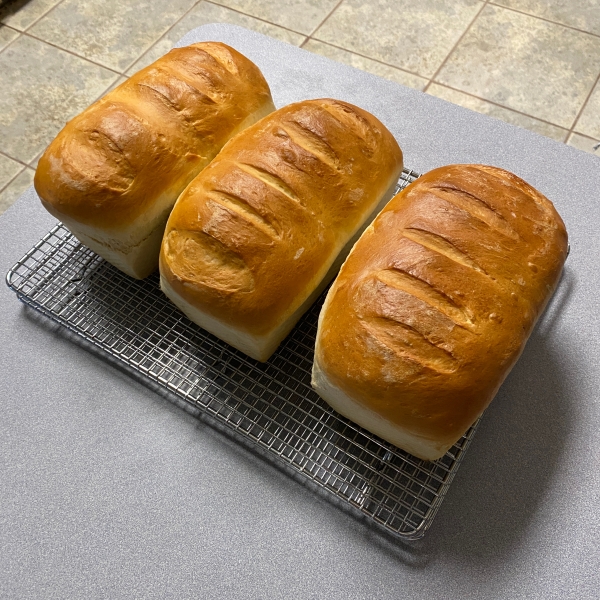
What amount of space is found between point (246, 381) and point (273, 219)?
419 mm

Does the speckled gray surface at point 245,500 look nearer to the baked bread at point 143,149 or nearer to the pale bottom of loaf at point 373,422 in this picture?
the pale bottom of loaf at point 373,422

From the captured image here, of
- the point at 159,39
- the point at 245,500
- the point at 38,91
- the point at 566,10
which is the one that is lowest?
the point at 245,500

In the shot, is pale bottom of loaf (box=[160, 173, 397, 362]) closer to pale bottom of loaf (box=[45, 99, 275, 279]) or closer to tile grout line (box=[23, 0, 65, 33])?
pale bottom of loaf (box=[45, 99, 275, 279])

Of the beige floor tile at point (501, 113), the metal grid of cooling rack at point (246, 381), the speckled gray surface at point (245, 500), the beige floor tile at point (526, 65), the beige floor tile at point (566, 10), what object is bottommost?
the speckled gray surface at point (245, 500)

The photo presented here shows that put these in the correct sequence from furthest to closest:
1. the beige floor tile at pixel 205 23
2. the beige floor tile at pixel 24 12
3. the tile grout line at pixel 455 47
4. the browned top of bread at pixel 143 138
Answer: the beige floor tile at pixel 24 12, the beige floor tile at pixel 205 23, the tile grout line at pixel 455 47, the browned top of bread at pixel 143 138

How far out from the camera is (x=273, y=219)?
1.19 meters

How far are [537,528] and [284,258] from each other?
0.78m

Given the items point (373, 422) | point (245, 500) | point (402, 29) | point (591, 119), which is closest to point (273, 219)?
point (373, 422)

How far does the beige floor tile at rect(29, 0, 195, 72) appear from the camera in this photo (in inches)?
94.4

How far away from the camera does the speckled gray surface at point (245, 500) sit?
46.1 inches

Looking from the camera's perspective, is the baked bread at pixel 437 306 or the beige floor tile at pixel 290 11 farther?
the beige floor tile at pixel 290 11

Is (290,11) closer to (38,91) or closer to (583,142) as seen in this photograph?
(38,91)

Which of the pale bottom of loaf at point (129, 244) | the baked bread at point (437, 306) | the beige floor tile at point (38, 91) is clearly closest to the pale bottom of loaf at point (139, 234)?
the pale bottom of loaf at point (129, 244)

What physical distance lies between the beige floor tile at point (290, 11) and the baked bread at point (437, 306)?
157cm
